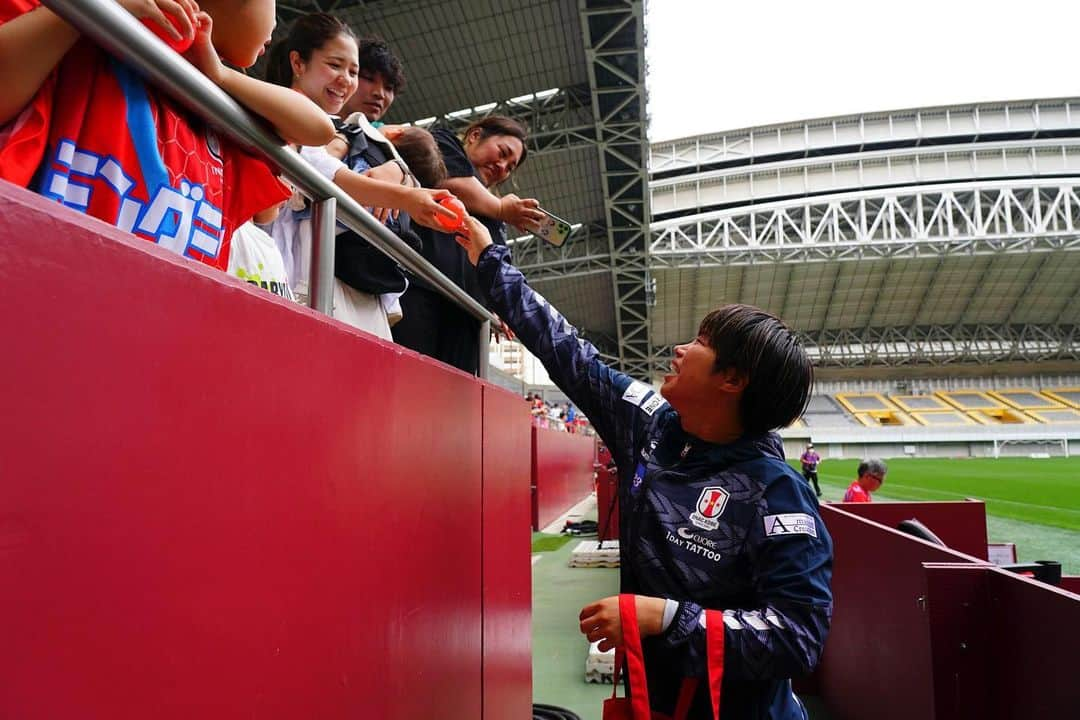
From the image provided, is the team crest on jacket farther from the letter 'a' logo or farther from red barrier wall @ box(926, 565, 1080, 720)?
red barrier wall @ box(926, 565, 1080, 720)

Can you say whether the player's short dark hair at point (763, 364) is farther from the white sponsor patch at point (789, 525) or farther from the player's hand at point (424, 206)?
the player's hand at point (424, 206)

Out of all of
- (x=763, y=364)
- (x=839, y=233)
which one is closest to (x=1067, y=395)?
(x=839, y=233)

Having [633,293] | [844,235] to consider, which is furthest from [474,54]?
[844,235]

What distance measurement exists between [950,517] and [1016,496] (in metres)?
12.0

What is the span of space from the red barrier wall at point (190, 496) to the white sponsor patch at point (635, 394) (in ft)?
1.82

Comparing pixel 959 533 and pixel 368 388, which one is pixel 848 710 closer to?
pixel 959 533

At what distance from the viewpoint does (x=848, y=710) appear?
3.49 meters

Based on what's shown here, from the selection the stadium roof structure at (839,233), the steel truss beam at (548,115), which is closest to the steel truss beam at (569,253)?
the stadium roof structure at (839,233)

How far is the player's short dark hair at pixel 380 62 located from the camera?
2.61 meters

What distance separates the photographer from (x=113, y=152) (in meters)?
0.95

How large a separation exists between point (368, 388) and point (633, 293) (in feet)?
85.5

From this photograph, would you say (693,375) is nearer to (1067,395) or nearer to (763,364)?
(763,364)

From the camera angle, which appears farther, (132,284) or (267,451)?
(267,451)

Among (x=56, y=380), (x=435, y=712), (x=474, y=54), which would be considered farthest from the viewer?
(x=474, y=54)
